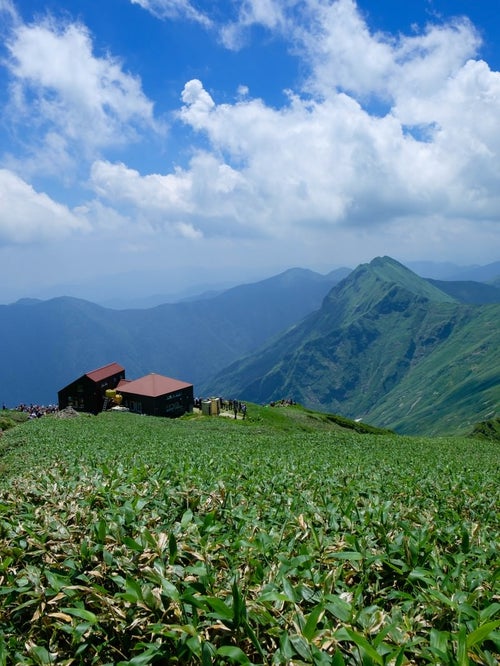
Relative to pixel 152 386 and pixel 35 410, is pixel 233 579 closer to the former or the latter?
pixel 35 410

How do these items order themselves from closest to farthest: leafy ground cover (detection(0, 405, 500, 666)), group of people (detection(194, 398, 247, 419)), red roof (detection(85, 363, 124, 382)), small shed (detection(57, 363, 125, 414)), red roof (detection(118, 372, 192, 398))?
leafy ground cover (detection(0, 405, 500, 666)), group of people (detection(194, 398, 247, 419)), red roof (detection(118, 372, 192, 398)), small shed (detection(57, 363, 125, 414)), red roof (detection(85, 363, 124, 382))

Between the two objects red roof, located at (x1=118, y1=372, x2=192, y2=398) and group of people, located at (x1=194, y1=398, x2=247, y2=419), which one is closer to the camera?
group of people, located at (x1=194, y1=398, x2=247, y2=419)

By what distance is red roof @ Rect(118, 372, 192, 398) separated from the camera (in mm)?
69875

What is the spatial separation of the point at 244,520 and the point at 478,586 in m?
2.99

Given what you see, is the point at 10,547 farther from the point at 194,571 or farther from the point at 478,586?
the point at 478,586

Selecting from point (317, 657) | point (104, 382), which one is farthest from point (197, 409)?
point (317, 657)

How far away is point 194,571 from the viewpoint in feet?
14.9

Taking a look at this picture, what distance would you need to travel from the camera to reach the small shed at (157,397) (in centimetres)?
6879

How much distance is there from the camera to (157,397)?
68.4 m

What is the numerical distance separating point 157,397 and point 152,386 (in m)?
3.51

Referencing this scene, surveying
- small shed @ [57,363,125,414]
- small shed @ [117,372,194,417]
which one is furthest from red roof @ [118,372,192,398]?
small shed @ [57,363,125,414]

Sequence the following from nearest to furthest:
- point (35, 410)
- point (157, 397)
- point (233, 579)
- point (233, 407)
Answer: point (233, 579) → point (35, 410) → point (157, 397) → point (233, 407)

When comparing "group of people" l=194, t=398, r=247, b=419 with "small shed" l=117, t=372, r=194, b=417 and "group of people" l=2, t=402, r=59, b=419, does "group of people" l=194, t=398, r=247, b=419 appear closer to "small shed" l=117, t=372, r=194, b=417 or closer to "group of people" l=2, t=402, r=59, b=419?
"small shed" l=117, t=372, r=194, b=417

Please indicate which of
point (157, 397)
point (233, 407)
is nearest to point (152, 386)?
point (157, 397)
